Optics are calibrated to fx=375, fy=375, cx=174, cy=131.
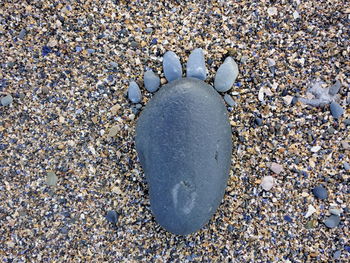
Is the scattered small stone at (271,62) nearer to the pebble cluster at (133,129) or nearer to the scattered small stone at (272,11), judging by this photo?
the pebble cluster at (133,129)

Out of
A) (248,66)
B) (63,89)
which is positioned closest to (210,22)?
(248,66)

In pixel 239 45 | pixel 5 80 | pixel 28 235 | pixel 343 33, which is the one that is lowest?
pixel 28 235

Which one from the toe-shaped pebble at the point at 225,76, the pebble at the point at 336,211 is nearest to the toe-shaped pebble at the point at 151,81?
the toe-shaped pebble at the point at 225,76

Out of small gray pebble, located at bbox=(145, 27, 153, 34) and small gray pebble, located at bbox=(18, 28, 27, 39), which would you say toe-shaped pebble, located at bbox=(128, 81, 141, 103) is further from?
small gray pebble, located at bbox=(18, 28, 27, 39)

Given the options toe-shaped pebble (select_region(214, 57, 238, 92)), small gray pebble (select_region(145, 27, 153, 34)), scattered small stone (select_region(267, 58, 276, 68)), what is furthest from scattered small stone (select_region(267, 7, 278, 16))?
small gray pebble (select_region(145, 27, 153, 34))

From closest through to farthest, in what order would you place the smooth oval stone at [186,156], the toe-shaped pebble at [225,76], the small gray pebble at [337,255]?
1. the smooth oval stone at [186,156]
2. the small gray pebble at [337,255]
3. the toe-shaped pebble at [225,76]

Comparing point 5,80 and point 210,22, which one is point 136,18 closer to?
point 210,22

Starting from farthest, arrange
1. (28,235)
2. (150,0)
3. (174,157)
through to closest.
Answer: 1. (150,0)
2. (28,235)
3. (174,157)
